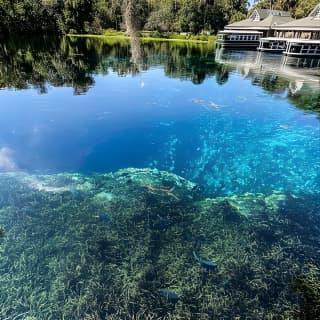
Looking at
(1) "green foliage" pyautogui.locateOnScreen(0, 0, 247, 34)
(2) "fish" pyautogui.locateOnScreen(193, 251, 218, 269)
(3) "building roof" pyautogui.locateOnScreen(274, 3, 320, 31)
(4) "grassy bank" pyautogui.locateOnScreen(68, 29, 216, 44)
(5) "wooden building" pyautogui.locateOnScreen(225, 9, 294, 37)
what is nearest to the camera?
(2) "fish" pyautogui.locateOnScreen(193, 251, 218, 269)

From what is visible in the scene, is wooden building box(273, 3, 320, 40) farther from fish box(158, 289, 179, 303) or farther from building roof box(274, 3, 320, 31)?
fish box(158, 289, 179, 303)

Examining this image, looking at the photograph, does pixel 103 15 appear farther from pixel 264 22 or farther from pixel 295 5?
pixel 295 5

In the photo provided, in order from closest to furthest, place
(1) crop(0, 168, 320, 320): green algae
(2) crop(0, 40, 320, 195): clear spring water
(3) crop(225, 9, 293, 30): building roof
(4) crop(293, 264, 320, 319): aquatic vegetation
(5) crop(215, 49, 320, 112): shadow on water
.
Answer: (4) crop(293, 264, 320, 319): aquatic vegetation, (1) crop(0, 168, 320, 320): green algae, (2) crop(0, 40, 320, 195): clear spring water, (5) crop(215, 49, 320, 112): shadow on water, (3) crop(225, 9, 293, 30): building roof

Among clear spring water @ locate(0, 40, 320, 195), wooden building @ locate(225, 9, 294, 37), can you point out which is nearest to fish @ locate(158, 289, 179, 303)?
clear spring water @ locate(0, 40, 320, 195)

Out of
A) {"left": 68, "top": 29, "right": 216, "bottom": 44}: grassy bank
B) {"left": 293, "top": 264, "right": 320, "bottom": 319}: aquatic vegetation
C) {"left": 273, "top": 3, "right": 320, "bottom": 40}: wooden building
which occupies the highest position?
{"left": 273, "top": 3, "right": 320, "bottom": 40}: wooden building

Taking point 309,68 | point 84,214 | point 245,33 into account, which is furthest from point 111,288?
point 245,33

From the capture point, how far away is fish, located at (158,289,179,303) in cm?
512

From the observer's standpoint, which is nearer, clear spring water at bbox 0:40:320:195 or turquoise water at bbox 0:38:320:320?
turquoise water at bbox 0:38:320:320

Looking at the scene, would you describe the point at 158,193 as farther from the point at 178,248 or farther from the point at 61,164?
the point at 61,164

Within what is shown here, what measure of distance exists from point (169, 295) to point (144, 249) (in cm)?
133

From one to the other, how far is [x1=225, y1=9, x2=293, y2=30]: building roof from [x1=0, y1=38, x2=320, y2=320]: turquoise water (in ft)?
143

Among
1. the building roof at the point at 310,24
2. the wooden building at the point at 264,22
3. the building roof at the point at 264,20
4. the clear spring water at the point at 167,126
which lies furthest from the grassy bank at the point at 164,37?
the clear spring water at the point at 167,126

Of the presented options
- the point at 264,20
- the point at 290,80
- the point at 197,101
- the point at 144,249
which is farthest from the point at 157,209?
the point at 264,20

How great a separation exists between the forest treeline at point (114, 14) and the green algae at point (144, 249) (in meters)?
63.2
